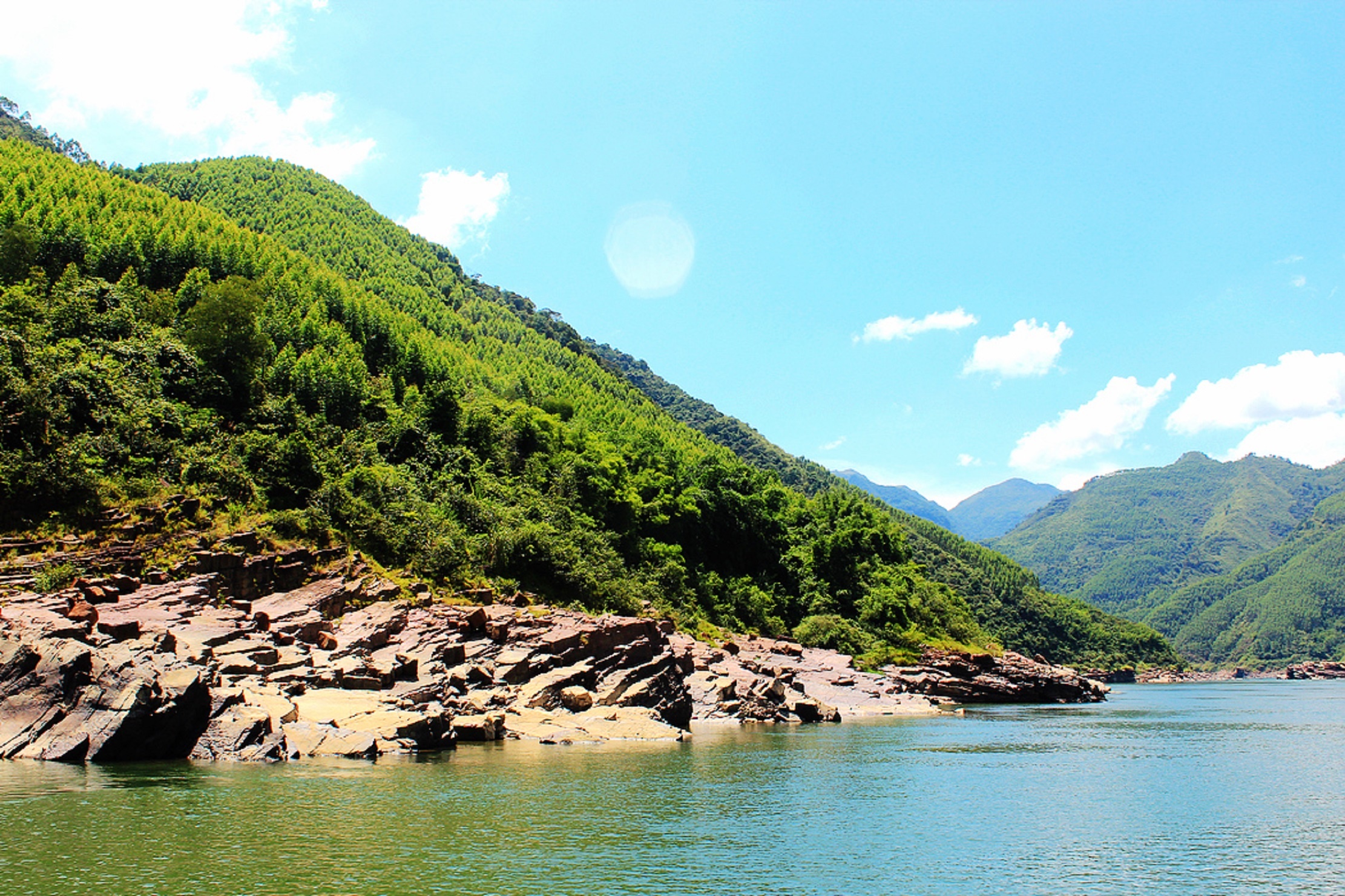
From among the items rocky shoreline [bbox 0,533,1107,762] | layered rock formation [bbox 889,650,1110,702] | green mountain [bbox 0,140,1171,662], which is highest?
green mountain [bbox 0,140,1171,662]

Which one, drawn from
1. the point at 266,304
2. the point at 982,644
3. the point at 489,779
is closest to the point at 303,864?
the point at 489,779

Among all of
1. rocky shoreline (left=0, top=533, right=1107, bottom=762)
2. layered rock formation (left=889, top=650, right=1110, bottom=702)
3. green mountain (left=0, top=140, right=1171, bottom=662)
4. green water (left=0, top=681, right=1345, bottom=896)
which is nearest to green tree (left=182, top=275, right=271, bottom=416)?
green mountain (left=0, top=140, right=1171, bottom=662)

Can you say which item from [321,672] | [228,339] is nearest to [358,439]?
[228,339]

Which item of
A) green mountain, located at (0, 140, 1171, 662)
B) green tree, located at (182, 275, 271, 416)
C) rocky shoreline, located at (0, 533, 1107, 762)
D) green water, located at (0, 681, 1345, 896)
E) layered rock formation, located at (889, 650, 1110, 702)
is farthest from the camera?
layered rock formation, located at (889, 650, 1110, 702)

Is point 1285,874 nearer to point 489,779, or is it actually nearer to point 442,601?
point 489,779

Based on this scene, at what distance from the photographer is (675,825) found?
29.2 m

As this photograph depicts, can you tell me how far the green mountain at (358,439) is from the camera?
6456cm

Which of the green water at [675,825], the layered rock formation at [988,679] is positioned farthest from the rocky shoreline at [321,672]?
the layered rock formation at [988,679]

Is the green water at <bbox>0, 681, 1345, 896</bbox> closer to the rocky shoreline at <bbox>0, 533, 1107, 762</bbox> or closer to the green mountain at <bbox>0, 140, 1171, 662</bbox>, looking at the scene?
the rocky shoreline at <bbox>0, 533, 1107, 762</bbox>

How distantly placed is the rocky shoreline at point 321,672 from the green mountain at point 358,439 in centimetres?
853

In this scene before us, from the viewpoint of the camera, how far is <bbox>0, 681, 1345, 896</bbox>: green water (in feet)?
72.8

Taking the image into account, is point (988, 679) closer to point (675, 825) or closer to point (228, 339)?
point (675, 825)

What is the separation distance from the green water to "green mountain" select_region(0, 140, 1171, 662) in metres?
32.8

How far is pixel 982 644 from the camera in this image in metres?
122
